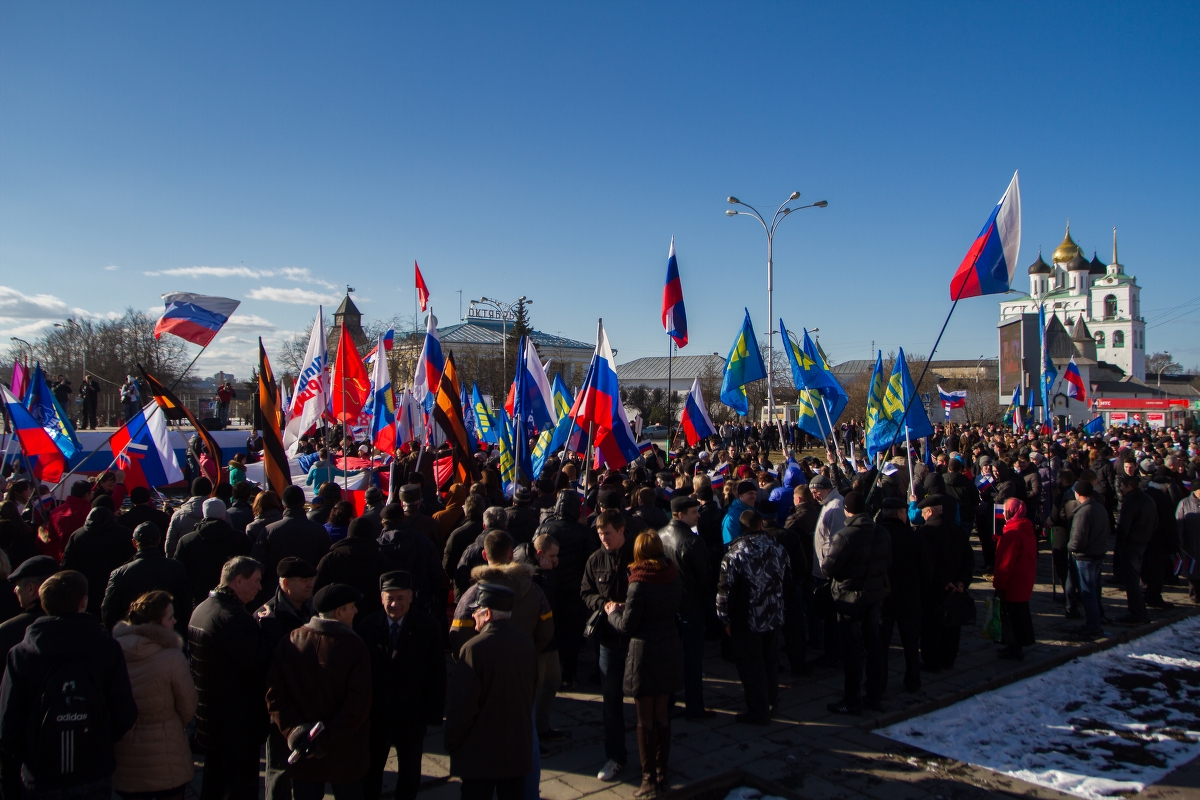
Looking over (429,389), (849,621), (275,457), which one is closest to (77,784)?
(849,621)

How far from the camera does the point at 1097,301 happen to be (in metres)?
121

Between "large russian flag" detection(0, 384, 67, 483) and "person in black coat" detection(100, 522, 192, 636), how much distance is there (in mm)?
6480

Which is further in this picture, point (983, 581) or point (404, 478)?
point (404, 478)

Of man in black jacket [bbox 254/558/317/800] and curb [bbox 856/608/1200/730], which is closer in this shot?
man in black jacket [bbox 254/558/317/800]

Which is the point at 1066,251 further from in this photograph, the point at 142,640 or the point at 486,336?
the point at 142,640

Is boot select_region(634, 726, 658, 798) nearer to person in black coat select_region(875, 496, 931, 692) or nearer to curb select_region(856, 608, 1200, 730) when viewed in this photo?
curb select_region(856, 608, 1200, 730)

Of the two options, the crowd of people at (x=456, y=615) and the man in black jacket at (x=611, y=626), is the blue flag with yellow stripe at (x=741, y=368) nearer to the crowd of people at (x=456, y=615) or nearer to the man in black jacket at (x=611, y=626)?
the crowd of people at (x=456, y=615)

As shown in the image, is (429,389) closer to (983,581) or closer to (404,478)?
(404,478)

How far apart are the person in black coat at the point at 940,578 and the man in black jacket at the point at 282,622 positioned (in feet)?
17.8

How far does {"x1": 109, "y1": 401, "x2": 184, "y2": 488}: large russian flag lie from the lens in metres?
10.1

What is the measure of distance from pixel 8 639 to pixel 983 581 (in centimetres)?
1165

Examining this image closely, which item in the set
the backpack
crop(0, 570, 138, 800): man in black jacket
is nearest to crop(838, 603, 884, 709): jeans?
crop(0, 570, 138, 800): man in black jacket

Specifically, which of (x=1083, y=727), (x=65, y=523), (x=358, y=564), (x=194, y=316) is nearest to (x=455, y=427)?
(x=194, y=316)

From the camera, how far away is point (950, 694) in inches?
262
